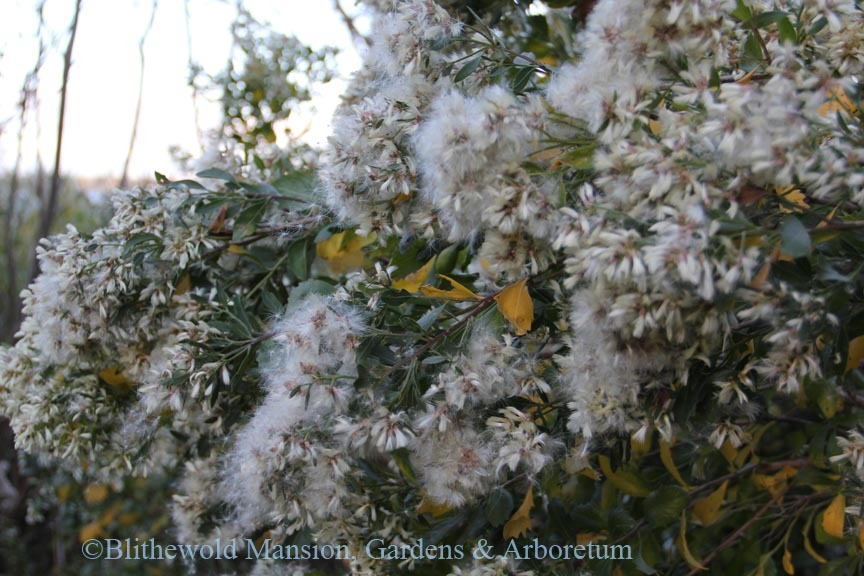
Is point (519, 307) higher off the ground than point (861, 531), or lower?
higher

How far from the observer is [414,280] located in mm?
1412

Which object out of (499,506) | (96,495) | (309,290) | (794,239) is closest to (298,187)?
(309,290)

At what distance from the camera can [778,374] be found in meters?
0.98

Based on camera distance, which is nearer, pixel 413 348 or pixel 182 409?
pixel 413 348

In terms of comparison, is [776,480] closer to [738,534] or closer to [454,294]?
[738,534]

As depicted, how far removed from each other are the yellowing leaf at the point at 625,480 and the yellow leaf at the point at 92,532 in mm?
3027

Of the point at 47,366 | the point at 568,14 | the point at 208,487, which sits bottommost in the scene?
the point at 208,487

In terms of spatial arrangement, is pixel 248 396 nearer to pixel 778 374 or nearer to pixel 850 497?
pixel 778 374

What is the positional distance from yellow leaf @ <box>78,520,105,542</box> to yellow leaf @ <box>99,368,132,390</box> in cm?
239

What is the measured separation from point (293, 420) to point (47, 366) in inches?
29.2

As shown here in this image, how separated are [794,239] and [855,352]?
1.62 feet

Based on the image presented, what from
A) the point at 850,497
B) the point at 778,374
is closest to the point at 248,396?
the point at 778,374

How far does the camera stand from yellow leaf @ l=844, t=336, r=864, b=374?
1.23 m

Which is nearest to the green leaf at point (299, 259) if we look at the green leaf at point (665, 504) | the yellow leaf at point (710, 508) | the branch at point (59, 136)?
the green leaf at point (665, 504)
